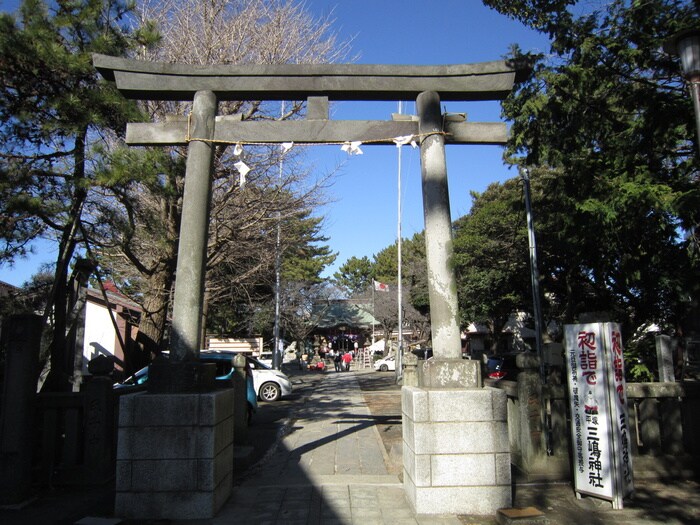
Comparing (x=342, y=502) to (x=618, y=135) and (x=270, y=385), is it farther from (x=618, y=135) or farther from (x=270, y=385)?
(x=270, y=385)

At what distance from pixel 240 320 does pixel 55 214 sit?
26.0 m

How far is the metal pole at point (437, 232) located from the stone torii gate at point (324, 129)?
0.01 meters

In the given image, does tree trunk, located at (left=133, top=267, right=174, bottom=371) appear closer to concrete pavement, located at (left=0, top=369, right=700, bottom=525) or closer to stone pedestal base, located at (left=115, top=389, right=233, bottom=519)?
concrete pavement, located at (left=0, top=369, right=700, bottom=525)

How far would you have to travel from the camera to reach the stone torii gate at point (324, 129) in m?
5.54

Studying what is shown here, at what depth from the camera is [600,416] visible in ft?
18.4

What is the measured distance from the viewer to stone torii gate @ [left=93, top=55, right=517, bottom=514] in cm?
554

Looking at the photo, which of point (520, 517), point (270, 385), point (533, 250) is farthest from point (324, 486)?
point (533, 250)

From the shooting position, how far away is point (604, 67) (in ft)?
30.6

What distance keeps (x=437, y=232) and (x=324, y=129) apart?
190cm

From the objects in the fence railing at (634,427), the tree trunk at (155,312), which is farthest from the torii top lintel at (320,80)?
the tree trunk at (155,312)

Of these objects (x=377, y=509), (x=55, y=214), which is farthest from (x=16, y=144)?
(x=377, y=509)

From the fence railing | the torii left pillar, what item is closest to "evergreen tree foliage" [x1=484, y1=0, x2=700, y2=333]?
the fence railing

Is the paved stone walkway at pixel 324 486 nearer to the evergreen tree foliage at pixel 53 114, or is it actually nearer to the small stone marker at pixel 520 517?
the small stone marker at pixel 520 517

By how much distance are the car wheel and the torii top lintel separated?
12.3m
